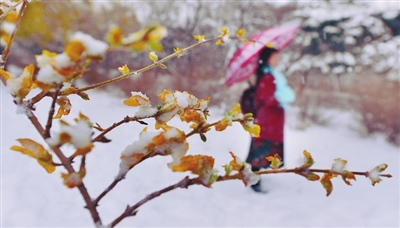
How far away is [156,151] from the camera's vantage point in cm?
42

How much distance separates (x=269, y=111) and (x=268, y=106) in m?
0.04

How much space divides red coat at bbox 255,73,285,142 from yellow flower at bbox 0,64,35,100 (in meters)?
2.04

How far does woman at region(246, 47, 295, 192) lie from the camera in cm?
233

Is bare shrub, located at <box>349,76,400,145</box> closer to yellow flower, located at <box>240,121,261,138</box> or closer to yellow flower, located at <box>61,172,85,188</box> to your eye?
yellow flower, located at <box>240,121,261,138</box>

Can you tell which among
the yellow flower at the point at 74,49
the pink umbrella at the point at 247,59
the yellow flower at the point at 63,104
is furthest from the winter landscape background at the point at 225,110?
the yellow flower at the point at 74,49

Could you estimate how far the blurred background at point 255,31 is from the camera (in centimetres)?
495

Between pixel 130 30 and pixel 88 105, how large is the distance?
187 centimetres

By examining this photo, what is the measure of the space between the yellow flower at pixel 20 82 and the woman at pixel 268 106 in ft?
6.69

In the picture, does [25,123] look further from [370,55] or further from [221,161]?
[370,55]

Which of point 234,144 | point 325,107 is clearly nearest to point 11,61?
point 234,144

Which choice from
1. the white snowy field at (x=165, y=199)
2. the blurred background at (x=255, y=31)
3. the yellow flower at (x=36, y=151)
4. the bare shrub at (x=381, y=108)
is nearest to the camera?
the yellow flower at (x=36, y=151)

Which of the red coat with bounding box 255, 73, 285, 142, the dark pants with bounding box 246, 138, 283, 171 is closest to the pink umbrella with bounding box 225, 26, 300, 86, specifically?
the red coat with bounding box 255, 73, 285, 142

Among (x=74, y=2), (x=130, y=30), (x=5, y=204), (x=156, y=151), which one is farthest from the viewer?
(x=130, y=30)

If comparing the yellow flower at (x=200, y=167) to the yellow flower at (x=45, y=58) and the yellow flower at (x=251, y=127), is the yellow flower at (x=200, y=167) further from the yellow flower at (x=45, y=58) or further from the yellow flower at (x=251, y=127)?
the yellow flower at (x=45, y=58)
